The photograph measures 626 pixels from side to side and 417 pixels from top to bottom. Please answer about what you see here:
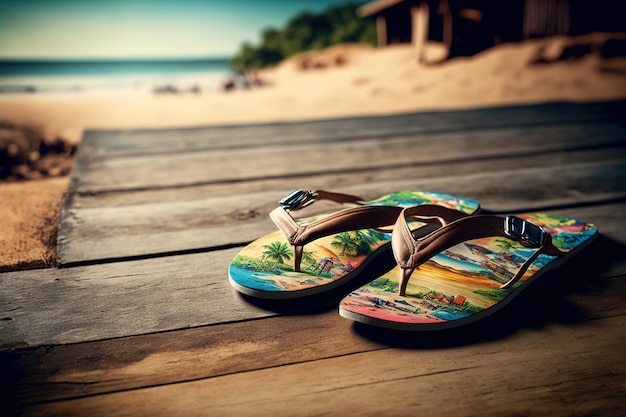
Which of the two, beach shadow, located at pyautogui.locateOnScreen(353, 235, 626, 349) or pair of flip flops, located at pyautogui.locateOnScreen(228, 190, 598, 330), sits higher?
pair of flip flops, located at pyautogui.locateOnScreen(228, 190, 598, 330)

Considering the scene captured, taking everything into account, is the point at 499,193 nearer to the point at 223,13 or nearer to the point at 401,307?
the point at 401,307

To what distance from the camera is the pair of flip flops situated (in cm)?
88

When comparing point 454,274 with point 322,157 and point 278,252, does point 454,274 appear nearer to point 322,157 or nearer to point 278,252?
point 278,252

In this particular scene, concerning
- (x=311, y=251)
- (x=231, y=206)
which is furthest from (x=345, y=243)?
(x=231, y=206)

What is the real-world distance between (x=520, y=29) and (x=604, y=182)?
928 cm

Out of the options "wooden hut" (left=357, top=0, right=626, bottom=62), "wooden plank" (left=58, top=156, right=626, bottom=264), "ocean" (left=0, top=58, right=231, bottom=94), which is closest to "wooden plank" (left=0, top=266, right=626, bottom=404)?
"wooden plank" (left=58, top=156, right=626, bottom=264)

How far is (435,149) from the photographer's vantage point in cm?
233

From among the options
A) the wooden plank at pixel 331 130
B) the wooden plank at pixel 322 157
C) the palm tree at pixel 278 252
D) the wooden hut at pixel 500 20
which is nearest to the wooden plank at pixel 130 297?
the palm tree at pixel 278 252

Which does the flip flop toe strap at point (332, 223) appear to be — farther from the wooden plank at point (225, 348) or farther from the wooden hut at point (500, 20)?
the wooden hut at point (500, 20)

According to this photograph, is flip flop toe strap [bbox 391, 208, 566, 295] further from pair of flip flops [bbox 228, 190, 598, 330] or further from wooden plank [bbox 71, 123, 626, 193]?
wooden plank [bbox 71, 123, 626, 193]

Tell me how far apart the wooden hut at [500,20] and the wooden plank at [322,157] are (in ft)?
24.1

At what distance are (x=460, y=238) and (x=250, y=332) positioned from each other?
0.46m

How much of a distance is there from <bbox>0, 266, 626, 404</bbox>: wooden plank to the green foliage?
59.0 ft

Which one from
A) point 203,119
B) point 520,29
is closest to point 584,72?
point 520,29
